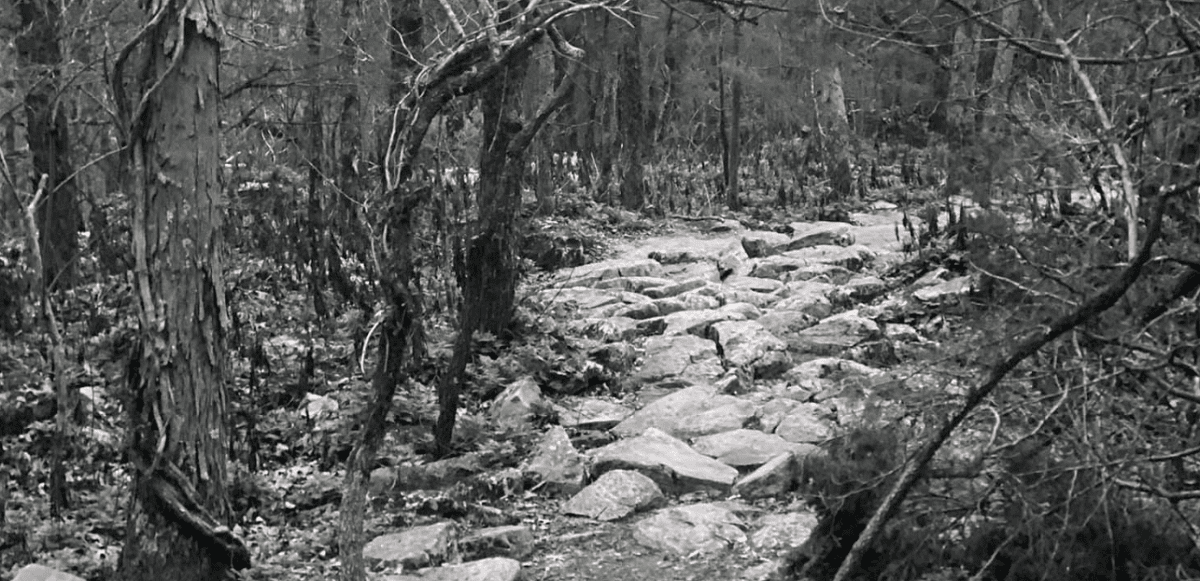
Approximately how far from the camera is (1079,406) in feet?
11.7

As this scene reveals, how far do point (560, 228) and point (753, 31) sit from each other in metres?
8.20

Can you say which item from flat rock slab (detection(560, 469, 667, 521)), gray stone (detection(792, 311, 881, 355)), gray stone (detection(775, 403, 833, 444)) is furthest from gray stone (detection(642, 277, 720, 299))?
flat rock slab (detection(560, 469, 667, 521))

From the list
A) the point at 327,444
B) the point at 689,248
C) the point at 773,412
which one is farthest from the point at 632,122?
the point at 327,444

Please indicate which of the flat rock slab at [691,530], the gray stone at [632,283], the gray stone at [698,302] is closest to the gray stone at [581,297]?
the gray stone at [632,283]

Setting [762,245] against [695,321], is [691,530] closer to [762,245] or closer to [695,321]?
[695,321]

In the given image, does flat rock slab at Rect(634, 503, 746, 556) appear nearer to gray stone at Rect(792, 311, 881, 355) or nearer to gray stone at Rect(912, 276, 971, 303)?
gray stone at Rect(792, 311, 881, 355)

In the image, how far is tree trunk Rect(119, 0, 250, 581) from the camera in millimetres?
4105

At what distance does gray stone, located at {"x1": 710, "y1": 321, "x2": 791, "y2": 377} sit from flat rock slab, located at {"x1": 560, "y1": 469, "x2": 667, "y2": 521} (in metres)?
2.43

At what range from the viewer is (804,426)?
6.79 m

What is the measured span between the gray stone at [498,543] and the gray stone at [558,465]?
0.74 m

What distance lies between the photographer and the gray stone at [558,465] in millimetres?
6224

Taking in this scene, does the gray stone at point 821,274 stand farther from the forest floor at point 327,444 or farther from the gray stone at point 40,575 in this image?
the gray stone at point 40,575

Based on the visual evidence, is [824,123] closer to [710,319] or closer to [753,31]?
[753,31]

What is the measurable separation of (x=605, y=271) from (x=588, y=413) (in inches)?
156
